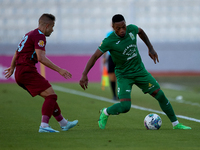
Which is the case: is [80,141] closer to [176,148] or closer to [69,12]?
[176,148]

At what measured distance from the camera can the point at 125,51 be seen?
6547mm

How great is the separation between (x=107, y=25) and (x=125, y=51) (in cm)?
2023

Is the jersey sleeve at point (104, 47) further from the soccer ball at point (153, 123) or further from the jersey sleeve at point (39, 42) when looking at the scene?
the soccer ball at point (153, 123)

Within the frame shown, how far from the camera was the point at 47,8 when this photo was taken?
26.2 meters

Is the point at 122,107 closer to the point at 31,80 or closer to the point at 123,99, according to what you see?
the point at 123,99

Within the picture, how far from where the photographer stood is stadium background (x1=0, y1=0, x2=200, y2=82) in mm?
25641

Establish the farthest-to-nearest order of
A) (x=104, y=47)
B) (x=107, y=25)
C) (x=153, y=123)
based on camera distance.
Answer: (x=107, y=25) → (x=153, y=123) → (x=104, y=47)

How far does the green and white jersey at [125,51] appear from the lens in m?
6.49

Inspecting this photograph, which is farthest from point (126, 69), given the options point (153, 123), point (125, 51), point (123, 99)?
point (153, 123)

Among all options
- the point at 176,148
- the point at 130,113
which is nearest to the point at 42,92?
the point at 176,148

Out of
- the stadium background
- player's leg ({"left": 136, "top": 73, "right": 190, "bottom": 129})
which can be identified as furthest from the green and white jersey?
the stadium background

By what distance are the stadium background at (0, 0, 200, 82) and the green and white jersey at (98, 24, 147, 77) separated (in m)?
18.8

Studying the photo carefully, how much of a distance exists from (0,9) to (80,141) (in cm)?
2193

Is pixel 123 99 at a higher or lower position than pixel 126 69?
lower
